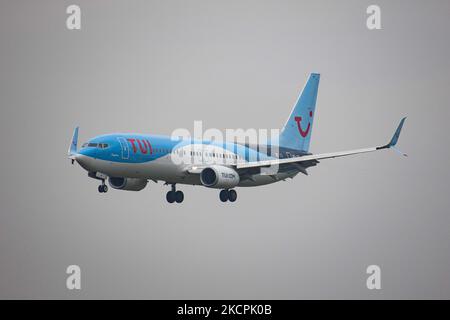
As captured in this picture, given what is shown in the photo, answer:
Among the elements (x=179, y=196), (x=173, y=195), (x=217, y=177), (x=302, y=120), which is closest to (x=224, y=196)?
(x=217, y=177)

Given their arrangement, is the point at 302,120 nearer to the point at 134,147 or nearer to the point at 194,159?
the point at 194,159

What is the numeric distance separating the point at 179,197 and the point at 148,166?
960 centimetres

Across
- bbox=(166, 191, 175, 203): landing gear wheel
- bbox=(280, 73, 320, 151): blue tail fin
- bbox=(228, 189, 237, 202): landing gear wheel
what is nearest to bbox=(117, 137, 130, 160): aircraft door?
bbox=(166, 191, 175, 203): landing gear wheel

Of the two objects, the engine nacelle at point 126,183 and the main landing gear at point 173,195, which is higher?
the engine nacelle at point 126,183

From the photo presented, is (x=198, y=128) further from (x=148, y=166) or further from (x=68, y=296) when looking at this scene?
(x=68, y=296)

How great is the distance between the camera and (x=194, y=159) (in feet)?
309

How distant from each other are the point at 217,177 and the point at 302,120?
16873mm

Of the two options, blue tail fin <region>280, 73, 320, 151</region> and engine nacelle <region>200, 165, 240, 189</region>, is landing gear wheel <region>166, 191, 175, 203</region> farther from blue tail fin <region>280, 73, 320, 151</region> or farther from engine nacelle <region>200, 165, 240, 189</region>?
blue tail fin <region>280, 73, 320, 151</region>

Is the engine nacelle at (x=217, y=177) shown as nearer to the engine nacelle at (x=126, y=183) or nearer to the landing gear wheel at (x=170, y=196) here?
the engine nacelle at (x=126, y=183)

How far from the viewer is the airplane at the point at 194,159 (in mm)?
88875

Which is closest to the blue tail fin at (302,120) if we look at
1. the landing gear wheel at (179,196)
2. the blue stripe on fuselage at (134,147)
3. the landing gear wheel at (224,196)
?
the landing gear wheel at (224,196)

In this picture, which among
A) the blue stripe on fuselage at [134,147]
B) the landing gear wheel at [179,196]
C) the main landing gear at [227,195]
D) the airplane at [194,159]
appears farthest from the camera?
the landing gear wheel at [179,196]

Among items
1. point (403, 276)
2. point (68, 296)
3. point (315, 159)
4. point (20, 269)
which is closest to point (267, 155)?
point (315, 159)

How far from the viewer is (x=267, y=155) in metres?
101
